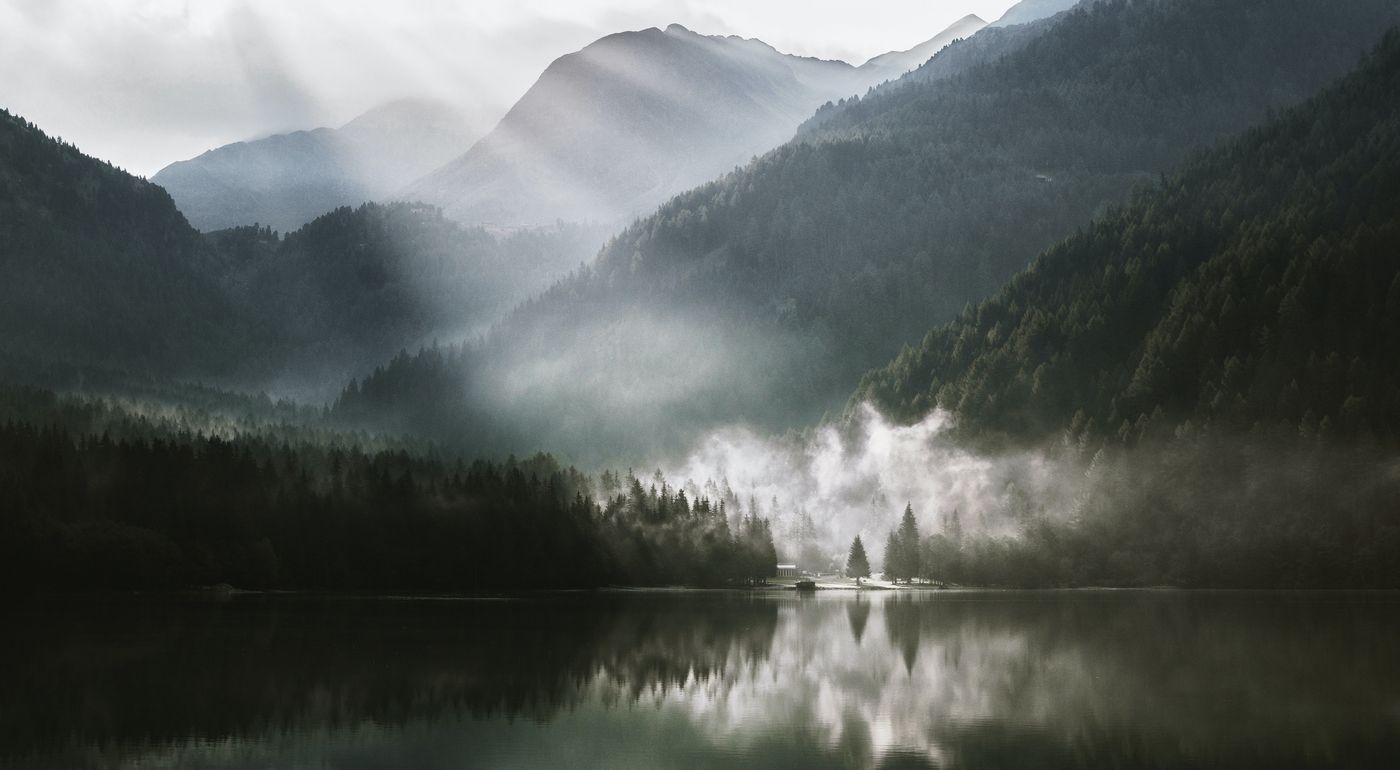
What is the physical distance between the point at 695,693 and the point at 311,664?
2875 centimetres

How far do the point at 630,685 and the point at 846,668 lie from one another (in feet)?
62.1

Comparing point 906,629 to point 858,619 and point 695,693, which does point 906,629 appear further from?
point 695,693

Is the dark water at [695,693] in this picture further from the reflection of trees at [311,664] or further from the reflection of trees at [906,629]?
the reflection of trees at [906,629]

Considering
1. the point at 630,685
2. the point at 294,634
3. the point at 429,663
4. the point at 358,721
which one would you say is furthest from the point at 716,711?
the point at 294,634

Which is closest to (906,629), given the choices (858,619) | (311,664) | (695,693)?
(858,619)

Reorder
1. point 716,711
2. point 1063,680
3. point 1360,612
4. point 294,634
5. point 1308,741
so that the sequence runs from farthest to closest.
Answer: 1. point 1360,612
2. point 294,634
3. point 1063,680
4. point 716,711
5. point 1308,741

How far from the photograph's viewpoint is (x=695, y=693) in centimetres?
9512

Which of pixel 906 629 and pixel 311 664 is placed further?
pixel 906 629

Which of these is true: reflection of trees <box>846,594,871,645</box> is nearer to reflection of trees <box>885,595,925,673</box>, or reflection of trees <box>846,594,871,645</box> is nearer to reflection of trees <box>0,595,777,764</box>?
reflection of trees <box>885,595,925,673</box>

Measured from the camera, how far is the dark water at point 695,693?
234ft

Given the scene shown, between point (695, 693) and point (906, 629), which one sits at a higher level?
point (906, 629)

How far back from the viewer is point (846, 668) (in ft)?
364

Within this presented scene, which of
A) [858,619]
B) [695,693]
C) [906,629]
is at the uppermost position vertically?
[858,619]

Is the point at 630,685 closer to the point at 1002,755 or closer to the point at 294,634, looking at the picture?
the point at 1002,755
